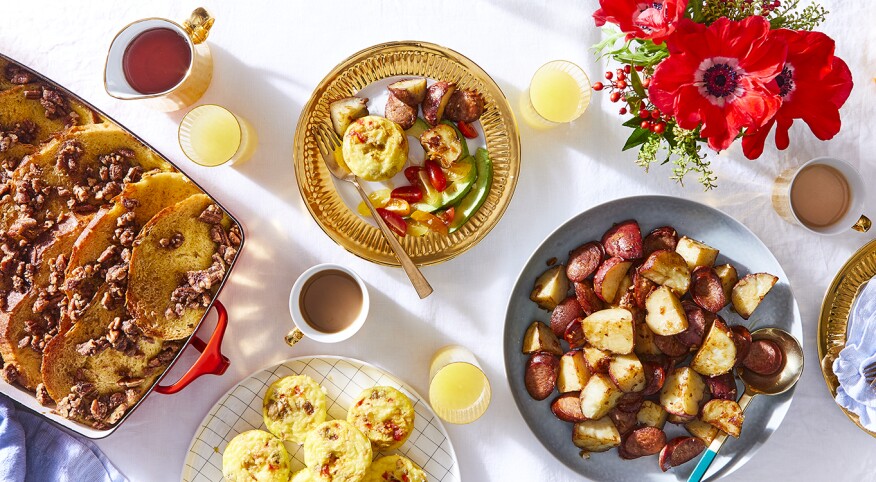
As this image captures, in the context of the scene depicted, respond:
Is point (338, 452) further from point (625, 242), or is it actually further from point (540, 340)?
point (625, 242)

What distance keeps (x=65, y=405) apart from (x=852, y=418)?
251 cm

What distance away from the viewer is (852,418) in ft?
6.93

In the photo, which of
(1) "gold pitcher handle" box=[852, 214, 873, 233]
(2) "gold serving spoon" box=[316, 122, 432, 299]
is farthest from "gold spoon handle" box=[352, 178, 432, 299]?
(1) "gold pitcher handle" box=[852, 214, 873, 233]

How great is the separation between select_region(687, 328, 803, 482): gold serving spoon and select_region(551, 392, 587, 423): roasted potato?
406mm

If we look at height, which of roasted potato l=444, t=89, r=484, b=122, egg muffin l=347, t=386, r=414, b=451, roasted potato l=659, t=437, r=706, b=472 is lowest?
egg muffin l=347, t=386, r=414, b=451

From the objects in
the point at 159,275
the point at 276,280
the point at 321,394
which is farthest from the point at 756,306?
the point at 159,275

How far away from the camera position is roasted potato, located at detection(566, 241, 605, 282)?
1961 mm

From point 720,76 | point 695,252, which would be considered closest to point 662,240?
point 695,252

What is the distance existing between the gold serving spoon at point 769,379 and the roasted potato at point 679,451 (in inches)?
1.4

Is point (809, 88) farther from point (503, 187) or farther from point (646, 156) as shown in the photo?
point (503, 187)

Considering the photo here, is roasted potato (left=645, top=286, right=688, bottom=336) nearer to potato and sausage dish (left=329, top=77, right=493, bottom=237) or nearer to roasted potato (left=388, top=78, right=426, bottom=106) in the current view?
potato and sausage dish (left=329, top=77, right=493, bottom=237)

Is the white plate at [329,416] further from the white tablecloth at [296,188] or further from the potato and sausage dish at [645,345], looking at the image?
the potato and sausage dish at [645,345]

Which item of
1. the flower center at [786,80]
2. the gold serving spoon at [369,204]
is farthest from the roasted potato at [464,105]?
the flower center at [786,80]

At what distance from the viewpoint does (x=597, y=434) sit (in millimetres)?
1956
